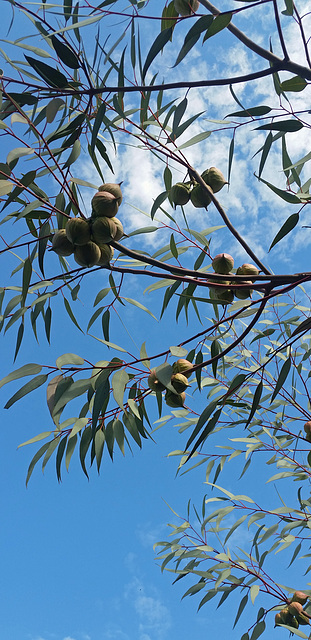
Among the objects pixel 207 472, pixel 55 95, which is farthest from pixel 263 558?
pixel 55 95

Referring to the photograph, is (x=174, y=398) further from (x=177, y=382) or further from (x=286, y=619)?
(x=286, y=619)

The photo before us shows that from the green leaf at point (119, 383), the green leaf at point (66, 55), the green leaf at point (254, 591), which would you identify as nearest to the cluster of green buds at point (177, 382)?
the green leaf at point (119, 383)

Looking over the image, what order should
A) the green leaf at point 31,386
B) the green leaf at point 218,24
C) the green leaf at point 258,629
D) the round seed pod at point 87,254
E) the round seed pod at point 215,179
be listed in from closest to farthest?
the green leaf at point 218,24, the round seed pod at point 87,254, the green leaf at point 31,386, the round seed pod at point 215,179, the green leaf at point 258,629

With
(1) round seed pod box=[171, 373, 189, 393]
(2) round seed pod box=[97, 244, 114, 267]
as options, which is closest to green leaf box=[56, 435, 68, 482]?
(1) round seed pod box=[171, 373, 189, 393]

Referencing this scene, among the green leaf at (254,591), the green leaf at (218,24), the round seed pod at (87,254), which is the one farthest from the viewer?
the green leaf at (254,591)

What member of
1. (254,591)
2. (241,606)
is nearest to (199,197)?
(254,591)

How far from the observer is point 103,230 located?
1.01 meters

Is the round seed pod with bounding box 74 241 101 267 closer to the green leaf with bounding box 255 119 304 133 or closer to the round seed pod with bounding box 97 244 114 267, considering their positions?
the round seed pod with bounding box 97 244 114 267

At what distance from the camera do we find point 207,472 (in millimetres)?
2410

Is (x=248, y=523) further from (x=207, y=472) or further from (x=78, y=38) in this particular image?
(x=78, y=38)

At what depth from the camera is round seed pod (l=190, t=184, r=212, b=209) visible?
3.98 ft

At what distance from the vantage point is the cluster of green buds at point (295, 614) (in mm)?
2209

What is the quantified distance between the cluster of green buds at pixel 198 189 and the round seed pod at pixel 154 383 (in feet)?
1.35

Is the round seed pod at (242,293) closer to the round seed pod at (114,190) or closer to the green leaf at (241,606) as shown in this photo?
the round seed pod at (114,190)
